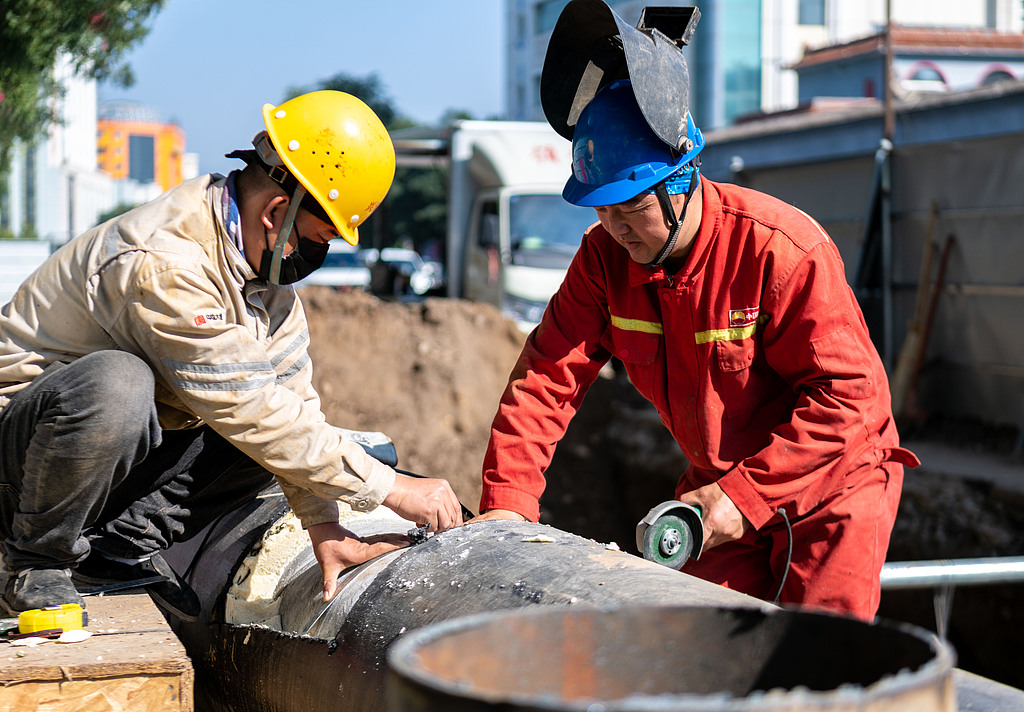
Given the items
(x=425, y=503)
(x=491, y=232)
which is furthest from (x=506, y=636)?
(x=491, y=232)

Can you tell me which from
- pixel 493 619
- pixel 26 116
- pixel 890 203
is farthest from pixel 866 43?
pixel 493 619

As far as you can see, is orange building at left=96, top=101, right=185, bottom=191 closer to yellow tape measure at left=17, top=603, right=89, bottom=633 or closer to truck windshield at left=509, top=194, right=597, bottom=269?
truck windshield at left=509, top=194, right=597, bottom=269

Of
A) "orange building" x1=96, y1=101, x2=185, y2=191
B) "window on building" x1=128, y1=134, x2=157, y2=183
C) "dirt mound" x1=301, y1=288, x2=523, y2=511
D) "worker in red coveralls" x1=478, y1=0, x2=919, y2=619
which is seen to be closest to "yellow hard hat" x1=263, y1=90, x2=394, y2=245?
"worker in red coveralls" x1=478, y1=0, x2=919, y2=619

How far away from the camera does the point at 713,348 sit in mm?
2949

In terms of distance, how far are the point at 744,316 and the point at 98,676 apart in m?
1.84

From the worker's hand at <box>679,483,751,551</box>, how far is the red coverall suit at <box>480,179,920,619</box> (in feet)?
0.09

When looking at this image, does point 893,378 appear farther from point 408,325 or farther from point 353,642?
point 353,642

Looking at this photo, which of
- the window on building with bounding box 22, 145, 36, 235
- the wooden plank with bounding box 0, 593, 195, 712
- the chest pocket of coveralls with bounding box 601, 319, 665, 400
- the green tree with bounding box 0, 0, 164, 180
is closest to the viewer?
the wooden plank with bounding box 0, 593, 195, 712

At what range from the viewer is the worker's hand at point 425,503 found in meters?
2.71

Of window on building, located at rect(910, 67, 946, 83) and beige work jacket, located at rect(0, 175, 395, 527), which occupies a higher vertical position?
window on building, located at rect(910, 67, 946, 83)

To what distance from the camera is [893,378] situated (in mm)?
10359

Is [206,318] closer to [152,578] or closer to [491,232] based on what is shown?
[152,578]

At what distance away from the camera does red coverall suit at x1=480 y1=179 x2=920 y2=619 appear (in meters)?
2.76

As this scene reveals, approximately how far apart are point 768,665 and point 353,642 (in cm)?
127
